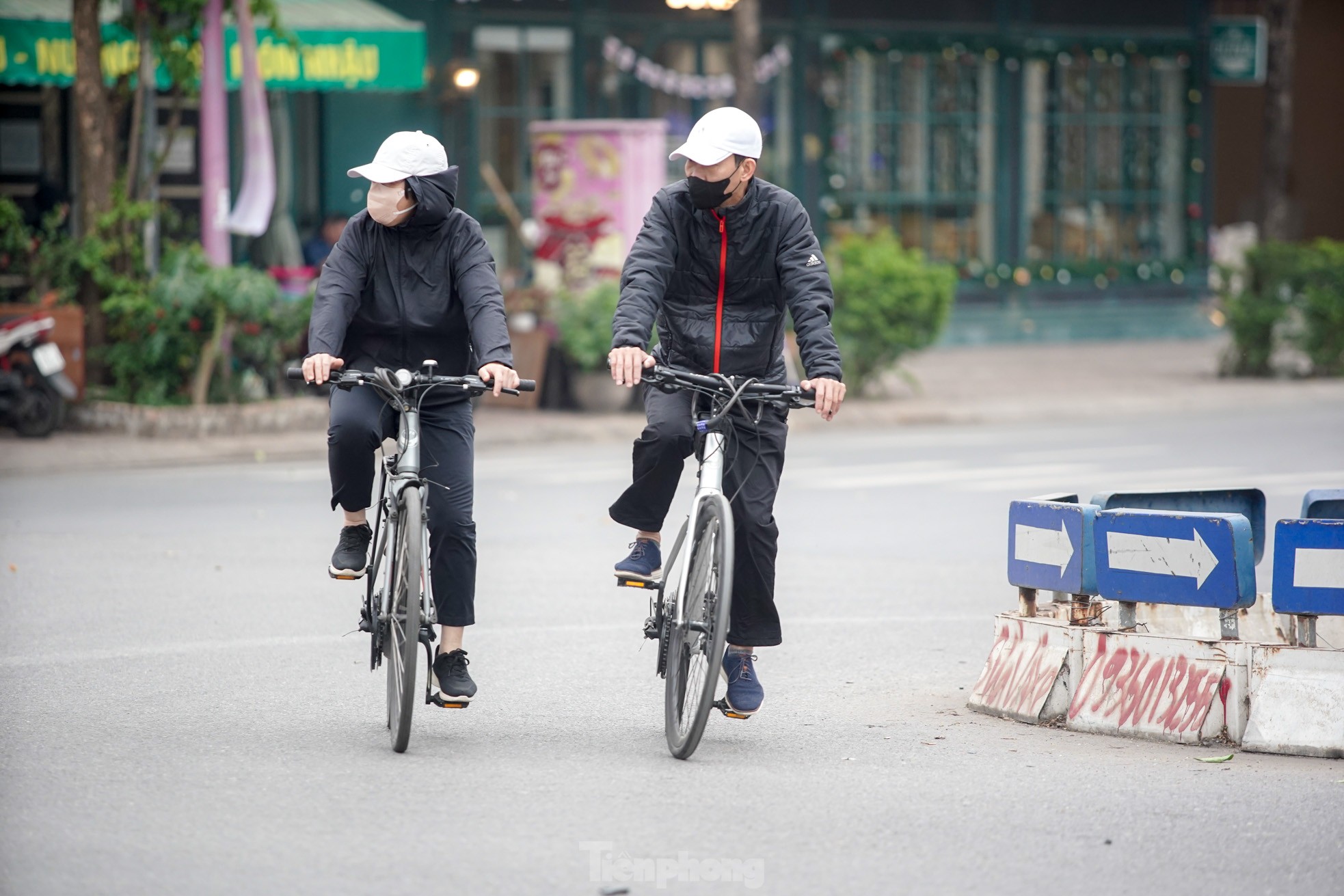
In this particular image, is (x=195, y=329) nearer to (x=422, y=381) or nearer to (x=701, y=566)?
(x=422, y=381)

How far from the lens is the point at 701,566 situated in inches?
209

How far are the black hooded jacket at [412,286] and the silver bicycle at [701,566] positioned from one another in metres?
0.68

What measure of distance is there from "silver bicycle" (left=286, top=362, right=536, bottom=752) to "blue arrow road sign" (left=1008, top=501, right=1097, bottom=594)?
66.0 inches

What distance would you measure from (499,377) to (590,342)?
10811 millimetres

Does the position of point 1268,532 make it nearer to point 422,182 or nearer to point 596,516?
point 596,516

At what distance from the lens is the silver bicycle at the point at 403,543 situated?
5195 millimetres

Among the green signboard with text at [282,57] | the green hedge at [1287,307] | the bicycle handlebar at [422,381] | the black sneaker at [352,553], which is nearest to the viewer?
the bicycle handlebar at [422,381]

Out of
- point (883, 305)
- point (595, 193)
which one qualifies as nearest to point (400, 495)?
point (883, 305)

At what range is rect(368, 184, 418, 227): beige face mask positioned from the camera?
5.53 m

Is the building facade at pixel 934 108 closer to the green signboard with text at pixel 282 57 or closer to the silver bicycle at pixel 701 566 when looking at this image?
the green signboard with text at pixel 282 57

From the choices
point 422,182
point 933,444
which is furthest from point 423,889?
point 933,444

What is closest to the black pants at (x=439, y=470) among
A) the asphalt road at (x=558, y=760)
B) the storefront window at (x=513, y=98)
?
the asphalt road at (x=558, y=760)

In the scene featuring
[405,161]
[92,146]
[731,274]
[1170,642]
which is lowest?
[1170,642]

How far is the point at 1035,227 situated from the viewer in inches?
1027
